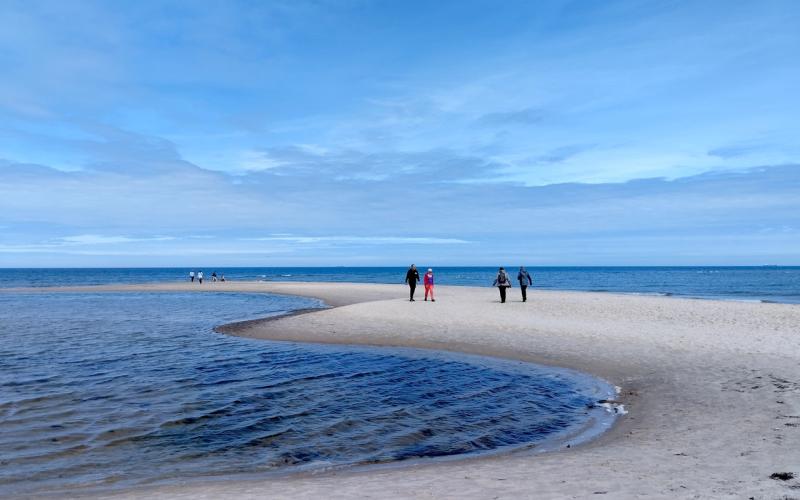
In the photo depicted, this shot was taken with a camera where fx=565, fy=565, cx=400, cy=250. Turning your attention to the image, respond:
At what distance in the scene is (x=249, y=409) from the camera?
12359 mm

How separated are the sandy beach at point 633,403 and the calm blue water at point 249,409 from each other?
40.4 inches

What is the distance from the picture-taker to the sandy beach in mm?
7223

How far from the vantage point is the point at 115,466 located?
8891 mm

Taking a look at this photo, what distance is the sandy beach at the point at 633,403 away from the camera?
722 cm

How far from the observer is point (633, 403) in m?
12.5

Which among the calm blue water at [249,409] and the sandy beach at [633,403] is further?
the calm blue water at [249,409]

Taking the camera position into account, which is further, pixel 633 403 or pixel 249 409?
pixel 633 403

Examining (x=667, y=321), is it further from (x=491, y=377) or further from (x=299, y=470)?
(x=299, y=470)

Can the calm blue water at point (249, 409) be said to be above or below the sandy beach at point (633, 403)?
below

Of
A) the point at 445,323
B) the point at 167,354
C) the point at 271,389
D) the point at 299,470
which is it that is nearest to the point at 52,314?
the point at 167,354

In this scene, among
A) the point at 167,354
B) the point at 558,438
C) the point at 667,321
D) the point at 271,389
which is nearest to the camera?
the point at 558,438

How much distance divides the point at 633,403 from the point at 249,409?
845 centimetres

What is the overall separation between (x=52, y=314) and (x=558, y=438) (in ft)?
115

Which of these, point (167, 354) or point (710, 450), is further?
point (167, 354)
